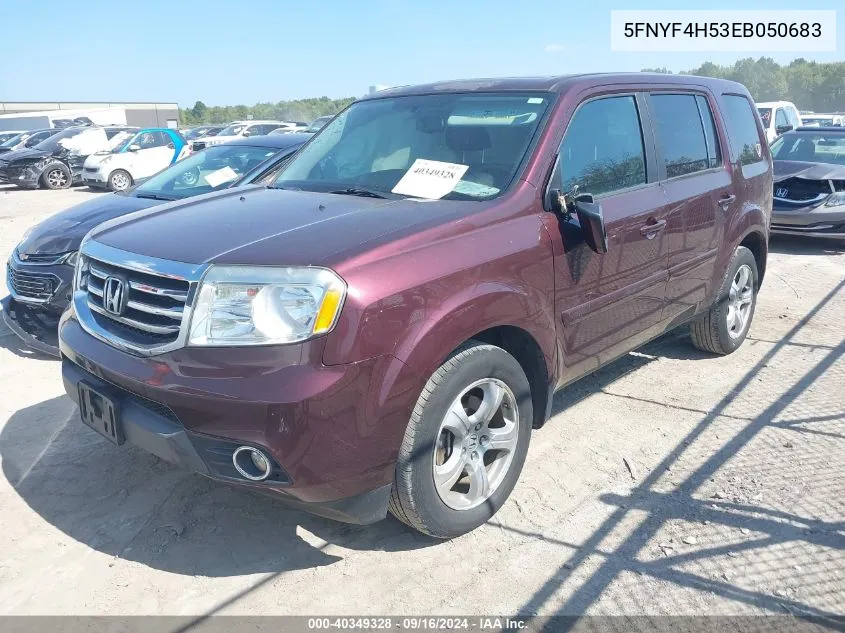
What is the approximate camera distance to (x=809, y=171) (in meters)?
9.28

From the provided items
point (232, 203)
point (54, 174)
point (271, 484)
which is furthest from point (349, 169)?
point (54, 174)

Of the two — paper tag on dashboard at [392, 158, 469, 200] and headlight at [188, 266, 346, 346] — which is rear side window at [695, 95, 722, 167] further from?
headlight at [188, 266, 346, 346]

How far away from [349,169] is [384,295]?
4.81ft

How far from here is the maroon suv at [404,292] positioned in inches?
95.0

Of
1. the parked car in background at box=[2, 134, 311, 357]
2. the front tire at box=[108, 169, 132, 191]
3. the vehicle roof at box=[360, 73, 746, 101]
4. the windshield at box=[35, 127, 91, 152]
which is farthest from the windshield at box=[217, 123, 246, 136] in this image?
the vehicle roof at box=[360, 73, 746, 101]

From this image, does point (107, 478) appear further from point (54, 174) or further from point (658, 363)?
point (54, 174)

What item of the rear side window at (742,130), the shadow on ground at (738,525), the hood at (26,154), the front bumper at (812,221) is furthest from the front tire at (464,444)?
the hood at (26,154)

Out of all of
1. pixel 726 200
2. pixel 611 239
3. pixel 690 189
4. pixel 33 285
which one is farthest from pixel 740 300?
pixel 33 285

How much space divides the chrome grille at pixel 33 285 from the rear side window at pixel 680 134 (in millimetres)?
→ 4352

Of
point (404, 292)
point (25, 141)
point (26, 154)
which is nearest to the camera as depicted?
point (404, 292)

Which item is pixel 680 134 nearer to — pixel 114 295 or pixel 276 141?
pixel 114 295

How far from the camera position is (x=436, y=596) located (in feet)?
8.81

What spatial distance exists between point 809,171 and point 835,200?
57 centimetres

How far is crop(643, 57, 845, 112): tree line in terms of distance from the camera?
5666cm
